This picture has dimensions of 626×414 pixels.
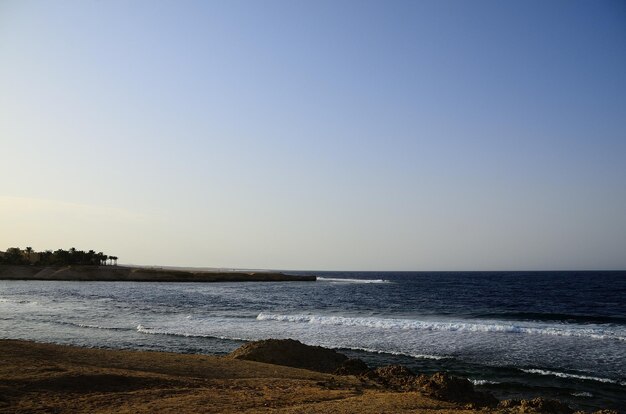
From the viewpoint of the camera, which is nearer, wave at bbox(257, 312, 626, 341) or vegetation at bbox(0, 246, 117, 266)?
wave at bbox(257, 312, 626, 341)

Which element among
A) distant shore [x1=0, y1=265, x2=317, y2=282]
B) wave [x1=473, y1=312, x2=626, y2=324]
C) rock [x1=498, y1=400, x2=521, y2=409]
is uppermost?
rock [x1=498, y1=400, x2=521, y2=409]

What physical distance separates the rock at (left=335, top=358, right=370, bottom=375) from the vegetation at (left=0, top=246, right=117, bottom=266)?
117 metres

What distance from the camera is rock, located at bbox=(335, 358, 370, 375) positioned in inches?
584

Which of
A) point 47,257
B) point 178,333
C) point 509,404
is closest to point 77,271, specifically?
point 47,257

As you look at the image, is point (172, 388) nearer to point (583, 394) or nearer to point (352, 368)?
point (352, 368)

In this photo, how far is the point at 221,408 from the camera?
8.80 metres

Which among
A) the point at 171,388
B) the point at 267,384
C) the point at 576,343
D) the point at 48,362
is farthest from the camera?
the point at 576,343

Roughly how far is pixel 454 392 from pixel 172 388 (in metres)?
7.40

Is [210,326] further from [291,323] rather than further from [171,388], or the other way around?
[171,388]

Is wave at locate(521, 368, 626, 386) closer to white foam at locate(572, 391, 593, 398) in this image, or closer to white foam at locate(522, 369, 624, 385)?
white foam at locate(522, 369, 624, 385)

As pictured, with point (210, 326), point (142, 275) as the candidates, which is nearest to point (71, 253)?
point (142, 275)

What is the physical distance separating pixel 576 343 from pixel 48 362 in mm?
24527

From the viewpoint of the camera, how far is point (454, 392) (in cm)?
1157

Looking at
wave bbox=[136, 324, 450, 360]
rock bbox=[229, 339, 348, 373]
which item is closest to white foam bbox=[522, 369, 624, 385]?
wave bbox=[136, 324, 450, 360]
